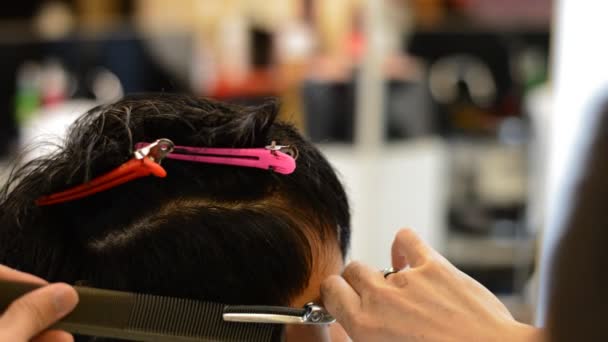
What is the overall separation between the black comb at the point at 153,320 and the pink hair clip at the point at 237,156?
0.12 metres

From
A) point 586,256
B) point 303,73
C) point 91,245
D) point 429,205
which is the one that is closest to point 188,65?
point 303,73

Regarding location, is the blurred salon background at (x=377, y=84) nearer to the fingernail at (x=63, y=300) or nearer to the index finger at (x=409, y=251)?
the index finger at (x=409, y=251)

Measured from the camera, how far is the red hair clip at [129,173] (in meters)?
0.64

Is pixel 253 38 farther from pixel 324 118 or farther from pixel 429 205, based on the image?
pixel 429 205

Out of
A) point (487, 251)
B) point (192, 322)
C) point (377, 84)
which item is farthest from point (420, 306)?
point (487, 251)

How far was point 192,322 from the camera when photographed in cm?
64

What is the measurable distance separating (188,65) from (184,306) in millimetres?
1756

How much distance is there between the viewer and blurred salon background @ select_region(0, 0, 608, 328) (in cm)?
207

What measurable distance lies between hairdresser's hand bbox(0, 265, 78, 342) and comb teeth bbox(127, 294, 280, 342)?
62 mm

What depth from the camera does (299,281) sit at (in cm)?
70

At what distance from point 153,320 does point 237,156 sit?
0.48 ft

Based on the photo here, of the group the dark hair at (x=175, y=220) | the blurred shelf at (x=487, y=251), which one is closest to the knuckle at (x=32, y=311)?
the dark hair at (x=175, y=220)

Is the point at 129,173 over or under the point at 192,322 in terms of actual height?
over

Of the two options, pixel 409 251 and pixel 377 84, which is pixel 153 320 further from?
pixel 377 84
